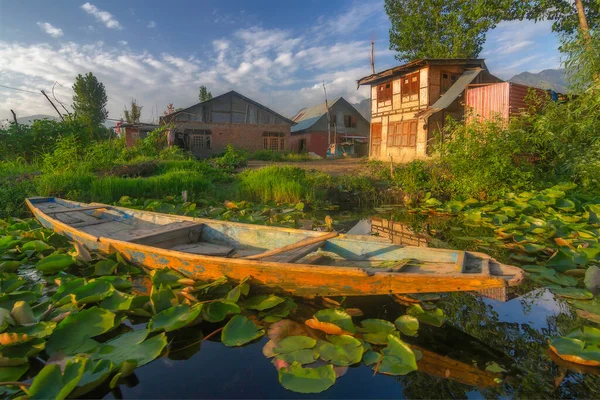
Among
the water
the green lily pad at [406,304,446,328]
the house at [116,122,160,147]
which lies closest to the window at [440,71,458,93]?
the water

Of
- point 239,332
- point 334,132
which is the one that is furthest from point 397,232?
point 334,132

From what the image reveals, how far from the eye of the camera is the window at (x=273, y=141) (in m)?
22.5

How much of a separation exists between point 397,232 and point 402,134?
11.6 meters

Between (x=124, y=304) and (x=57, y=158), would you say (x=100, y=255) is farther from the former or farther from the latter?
(x=57, y=158)

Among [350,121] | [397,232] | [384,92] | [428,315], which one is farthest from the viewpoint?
[350,121]

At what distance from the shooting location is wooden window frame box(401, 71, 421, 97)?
1562cm

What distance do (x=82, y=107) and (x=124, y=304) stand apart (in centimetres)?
4222

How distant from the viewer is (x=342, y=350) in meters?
2.17

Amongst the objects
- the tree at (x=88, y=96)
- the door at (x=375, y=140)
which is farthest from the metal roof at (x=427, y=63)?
the tree at (x=88, y=96)

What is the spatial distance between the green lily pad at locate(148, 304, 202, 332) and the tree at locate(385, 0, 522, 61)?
19203mm

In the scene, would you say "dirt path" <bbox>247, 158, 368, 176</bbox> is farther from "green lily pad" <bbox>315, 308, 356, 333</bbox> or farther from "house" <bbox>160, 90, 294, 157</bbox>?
"green lily pad" <bbox>315, 308, 356, 333</bbox>

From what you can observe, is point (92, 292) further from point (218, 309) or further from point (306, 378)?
point (306, 378)

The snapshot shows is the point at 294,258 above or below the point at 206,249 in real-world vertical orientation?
above

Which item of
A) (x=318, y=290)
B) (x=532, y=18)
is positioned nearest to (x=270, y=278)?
(x=318, y=290)
